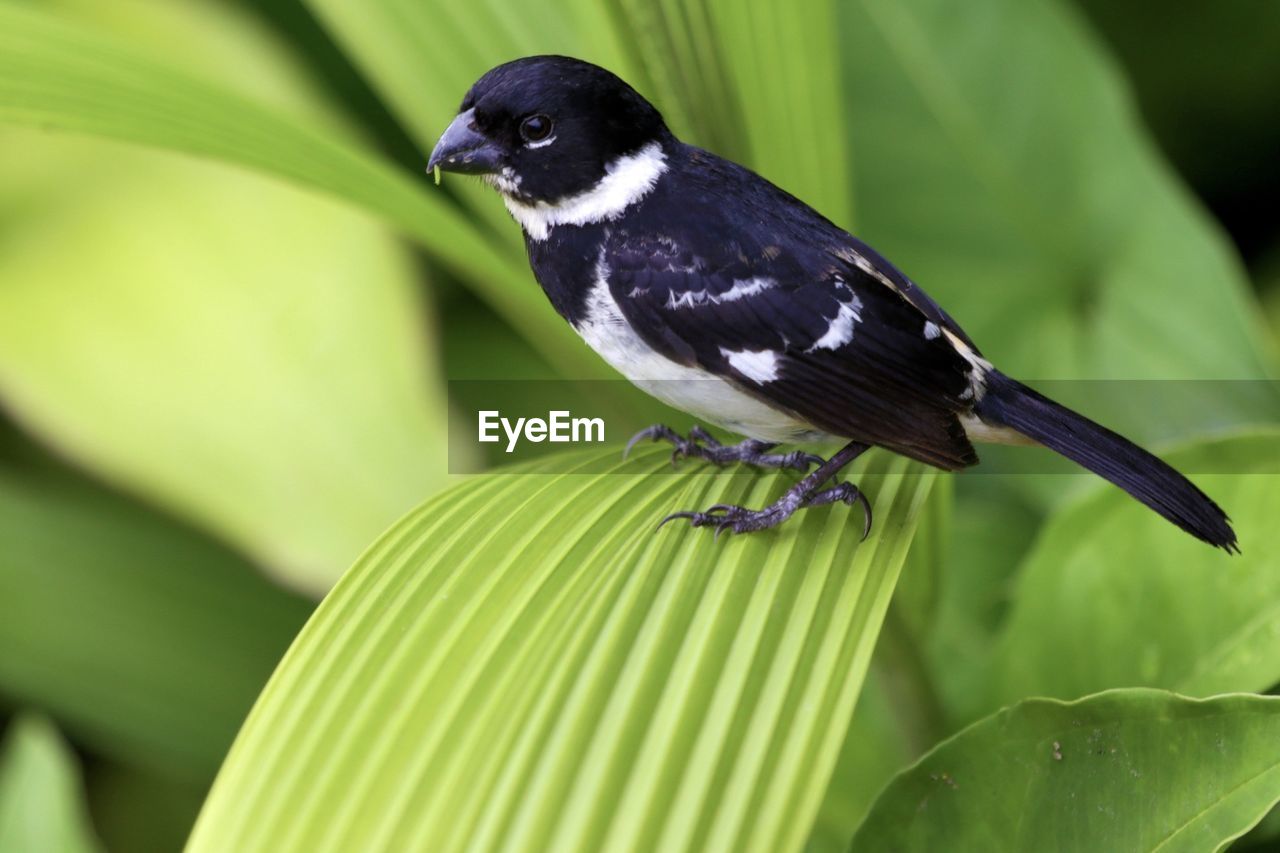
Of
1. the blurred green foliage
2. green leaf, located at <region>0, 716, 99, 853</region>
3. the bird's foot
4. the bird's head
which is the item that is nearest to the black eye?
the bird's head

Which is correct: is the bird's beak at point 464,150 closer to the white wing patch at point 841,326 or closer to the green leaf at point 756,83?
the green leaf at point 756,83

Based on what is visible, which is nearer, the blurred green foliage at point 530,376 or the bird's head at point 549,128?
the blurred green foliage at point 530,376

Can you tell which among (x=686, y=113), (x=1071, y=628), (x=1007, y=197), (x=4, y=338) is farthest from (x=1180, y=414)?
(x=4, y=338)

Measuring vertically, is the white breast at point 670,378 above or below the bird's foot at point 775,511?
above

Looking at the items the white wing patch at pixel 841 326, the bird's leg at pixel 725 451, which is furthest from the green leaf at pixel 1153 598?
the white wing patch at pixel 841 326

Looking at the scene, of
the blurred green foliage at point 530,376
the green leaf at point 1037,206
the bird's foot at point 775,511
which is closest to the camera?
the blurred green foliage at point 530,376

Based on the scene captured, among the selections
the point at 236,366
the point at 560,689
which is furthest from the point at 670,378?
the point at 236,366
